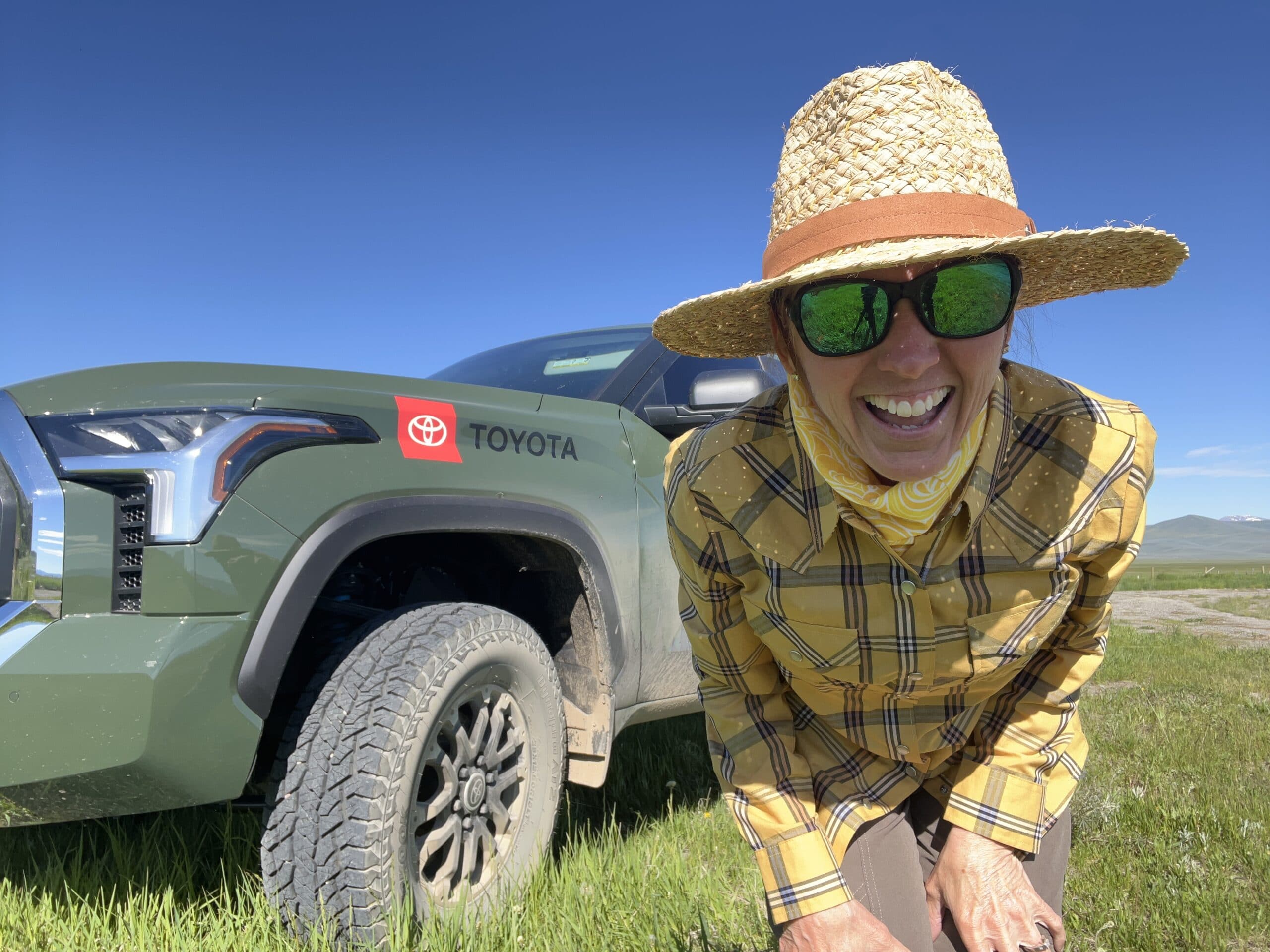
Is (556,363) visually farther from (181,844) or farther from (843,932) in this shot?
(843,932)

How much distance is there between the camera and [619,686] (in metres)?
2.79

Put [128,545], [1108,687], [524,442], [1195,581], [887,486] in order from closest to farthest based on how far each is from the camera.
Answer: [887,486] → [128,545] → [524,442] → [1108,687] → [1195,581]

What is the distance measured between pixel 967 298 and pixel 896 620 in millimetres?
560

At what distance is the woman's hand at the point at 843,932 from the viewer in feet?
4.94

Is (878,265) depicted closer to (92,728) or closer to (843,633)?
(843,633)

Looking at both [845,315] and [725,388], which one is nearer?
[845,315]

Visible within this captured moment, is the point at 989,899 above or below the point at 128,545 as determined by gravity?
below

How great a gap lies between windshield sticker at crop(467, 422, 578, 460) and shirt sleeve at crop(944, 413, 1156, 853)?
142 centimetres

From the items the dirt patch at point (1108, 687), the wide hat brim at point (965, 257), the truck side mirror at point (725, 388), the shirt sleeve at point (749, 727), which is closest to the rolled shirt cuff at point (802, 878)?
the shirt sleeve at point (749, 727)

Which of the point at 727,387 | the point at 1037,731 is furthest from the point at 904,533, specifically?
the point at 727,387

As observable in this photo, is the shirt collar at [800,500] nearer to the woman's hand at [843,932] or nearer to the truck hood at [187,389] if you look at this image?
the woman's hand at [843,932]

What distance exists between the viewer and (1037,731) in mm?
1729

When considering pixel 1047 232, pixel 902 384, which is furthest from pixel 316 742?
pixel 1047 232

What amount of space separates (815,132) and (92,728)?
178 centimetres
